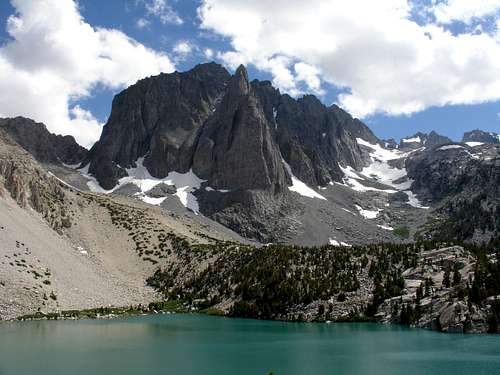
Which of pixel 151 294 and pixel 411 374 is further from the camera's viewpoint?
pixel 151 294

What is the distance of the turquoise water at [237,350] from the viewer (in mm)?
39406

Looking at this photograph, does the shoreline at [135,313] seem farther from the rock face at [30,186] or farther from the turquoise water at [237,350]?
the rock face at [30,186]

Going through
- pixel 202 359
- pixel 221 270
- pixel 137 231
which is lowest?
pixel 202 359

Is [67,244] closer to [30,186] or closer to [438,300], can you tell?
[30,186]

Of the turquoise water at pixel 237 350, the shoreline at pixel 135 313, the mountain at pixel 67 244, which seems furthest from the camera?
the mountain at pixel 67 244

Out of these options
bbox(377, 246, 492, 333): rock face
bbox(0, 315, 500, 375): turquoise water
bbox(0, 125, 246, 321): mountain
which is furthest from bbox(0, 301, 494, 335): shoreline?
bbox(0, 315, 500, 375): turquoise water

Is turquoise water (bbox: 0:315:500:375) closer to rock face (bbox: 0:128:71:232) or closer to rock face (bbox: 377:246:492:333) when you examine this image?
rock face (bbox: 377:246:492:333)

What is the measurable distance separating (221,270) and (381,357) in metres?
53.6

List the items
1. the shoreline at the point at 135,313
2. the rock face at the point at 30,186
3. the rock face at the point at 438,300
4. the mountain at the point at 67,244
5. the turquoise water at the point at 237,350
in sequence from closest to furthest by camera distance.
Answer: the turquoise water at the point at 237,350
the rock face at the point at 438,300
the shoreline at the point at 135,313
the mountain at the point at 67,244
the rock face at the point at 30,186

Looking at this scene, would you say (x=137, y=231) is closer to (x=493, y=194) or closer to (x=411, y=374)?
(x=411, y=374)

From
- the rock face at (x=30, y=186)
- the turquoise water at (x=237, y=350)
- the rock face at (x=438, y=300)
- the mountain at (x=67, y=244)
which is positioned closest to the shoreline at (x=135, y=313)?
the rock face at (x=438, y=300)

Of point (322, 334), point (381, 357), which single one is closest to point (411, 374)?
point (381, 357)

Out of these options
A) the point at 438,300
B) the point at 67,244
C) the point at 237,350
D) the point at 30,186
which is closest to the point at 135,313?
the point at 67,244

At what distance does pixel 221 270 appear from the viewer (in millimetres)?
95500
